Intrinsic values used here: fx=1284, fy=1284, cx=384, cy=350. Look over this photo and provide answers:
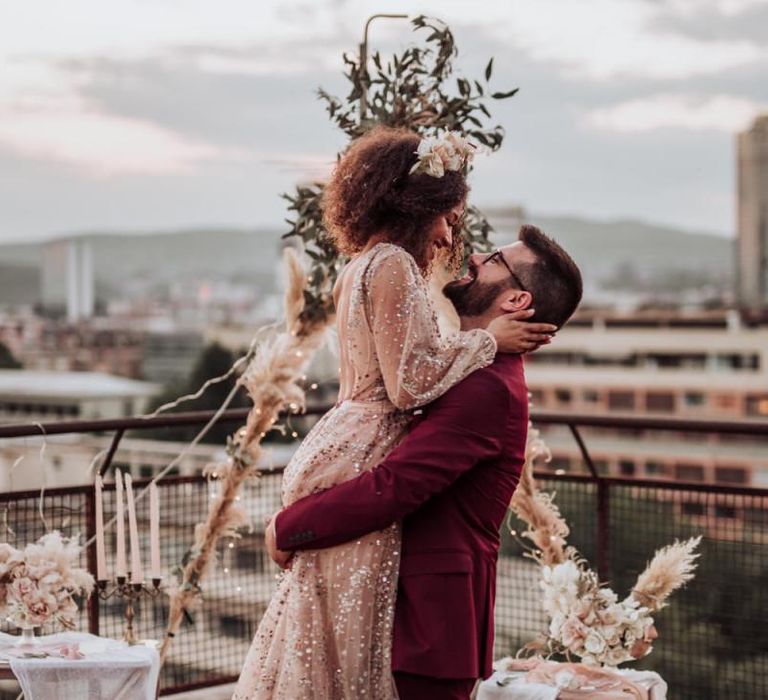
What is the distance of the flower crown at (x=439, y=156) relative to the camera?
98.4 inches

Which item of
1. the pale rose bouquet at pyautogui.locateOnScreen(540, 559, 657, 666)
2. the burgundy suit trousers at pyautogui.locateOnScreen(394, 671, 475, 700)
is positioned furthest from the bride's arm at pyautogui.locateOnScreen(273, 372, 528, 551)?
the pale rose bouquet at pyautogui.locateOnScreen(540, 559, 657, 666)

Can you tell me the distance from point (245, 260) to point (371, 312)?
78.0 m

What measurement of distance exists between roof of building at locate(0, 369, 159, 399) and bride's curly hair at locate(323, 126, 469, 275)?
5729cm

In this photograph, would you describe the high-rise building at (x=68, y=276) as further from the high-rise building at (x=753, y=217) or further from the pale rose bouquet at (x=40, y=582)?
the pale rose bouquet at (x=40, y=582)

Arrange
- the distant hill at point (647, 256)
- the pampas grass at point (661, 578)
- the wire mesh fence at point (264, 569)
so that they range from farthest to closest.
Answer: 1. the distant hill at point (647, 256)
2. the wire mesh fence at point (264, 569)
3. the pampas grass at point (661, 578)

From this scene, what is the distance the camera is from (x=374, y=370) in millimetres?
2547

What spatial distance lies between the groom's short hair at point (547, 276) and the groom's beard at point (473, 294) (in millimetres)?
58

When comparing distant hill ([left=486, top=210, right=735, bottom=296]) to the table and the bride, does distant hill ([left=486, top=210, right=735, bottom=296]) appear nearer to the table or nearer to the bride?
the table

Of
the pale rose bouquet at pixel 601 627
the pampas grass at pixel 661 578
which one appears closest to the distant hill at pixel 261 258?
the pampas grass at pixel 661 578

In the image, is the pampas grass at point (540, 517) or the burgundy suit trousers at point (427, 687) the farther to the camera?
the pampas grass at point (540, 517)

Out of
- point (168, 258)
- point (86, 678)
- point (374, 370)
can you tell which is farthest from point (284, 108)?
point (374, 370)

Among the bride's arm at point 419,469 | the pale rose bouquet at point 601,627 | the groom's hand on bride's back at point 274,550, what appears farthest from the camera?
the pale rose bouquet at point 601,627

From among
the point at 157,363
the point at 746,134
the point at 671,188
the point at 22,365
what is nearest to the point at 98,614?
the point at 22,365

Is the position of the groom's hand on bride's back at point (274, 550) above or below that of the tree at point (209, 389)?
above
